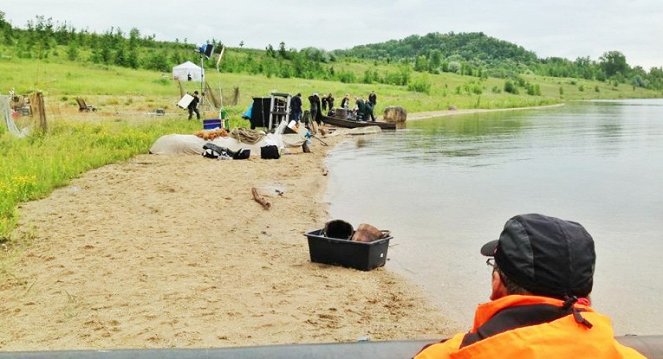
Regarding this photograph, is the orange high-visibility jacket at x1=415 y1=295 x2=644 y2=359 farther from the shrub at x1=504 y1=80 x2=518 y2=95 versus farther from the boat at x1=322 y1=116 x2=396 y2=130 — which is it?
the shrub at x1=504 y1=80 x2=518 y2=95

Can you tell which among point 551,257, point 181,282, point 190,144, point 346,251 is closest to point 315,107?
point 190,144

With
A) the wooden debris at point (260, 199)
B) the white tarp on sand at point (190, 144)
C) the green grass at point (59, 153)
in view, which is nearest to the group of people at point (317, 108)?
the green grass at point (59, 153)

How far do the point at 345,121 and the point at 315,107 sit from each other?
8.42ft

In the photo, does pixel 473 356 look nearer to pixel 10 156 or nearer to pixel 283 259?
pixel 283 259

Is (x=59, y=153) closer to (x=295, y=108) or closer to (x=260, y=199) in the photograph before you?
(x=260, y=199)

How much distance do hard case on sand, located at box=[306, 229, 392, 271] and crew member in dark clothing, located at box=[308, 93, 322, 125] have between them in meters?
23.9

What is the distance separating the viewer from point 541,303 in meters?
2.49

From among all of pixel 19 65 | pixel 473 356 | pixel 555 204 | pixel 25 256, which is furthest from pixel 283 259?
pixel 19 65

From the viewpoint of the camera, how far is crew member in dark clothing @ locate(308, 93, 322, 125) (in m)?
32.6

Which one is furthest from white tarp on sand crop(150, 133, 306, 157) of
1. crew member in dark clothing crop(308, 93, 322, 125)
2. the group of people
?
crew member in dark clothing crop(308, 93, 322, 125)

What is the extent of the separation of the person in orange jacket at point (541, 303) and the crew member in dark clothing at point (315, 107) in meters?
30.2

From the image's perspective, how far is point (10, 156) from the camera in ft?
50.8

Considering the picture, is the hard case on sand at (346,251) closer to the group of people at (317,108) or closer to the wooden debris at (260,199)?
the wooden debris at (260,199)

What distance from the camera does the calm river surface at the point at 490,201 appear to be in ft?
29.3
